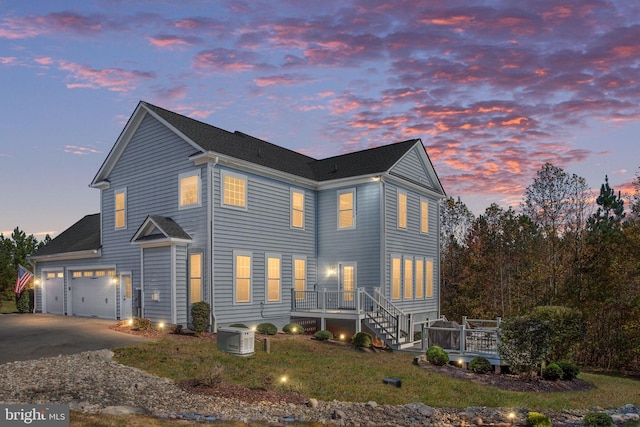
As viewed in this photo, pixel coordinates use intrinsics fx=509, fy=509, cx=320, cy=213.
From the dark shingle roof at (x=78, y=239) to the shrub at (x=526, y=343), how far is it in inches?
772

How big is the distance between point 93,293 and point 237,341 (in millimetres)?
13139

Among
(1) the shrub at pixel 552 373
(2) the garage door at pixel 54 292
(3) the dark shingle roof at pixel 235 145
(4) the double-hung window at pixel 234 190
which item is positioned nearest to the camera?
(1) the shrub at pixel 552 373

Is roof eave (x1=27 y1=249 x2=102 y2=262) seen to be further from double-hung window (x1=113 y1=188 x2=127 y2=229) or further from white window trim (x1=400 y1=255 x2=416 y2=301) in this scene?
white window trim (x1=400 y1=255 x2=416 y2=301)

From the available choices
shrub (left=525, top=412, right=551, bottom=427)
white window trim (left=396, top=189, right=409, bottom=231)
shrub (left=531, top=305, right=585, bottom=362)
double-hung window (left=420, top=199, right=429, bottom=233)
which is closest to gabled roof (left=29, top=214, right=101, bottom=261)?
white window trim (left=396, top=189, right=409, bottom=231)

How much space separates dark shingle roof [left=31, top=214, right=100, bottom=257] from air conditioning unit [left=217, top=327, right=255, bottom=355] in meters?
12.4

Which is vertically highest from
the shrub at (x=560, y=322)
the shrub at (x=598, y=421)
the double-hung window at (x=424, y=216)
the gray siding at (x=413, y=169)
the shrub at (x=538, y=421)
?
the gray siding at (x=413, y=169)

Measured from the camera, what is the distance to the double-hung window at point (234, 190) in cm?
2102

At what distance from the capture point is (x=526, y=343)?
16.1 m

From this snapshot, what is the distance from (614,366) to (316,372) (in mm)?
20374

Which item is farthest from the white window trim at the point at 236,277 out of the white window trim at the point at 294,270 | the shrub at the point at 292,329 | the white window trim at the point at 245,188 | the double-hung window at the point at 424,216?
the double-hung window at the point at 424,216

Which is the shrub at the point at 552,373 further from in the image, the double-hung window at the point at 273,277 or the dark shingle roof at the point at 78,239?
the dark shingle roof at the point at 78,239

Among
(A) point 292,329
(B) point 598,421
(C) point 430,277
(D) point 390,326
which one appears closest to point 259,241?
(A) point 292,329

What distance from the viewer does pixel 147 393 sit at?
36.5 feet

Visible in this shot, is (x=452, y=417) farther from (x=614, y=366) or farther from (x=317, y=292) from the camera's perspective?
(x=614, y=366)
